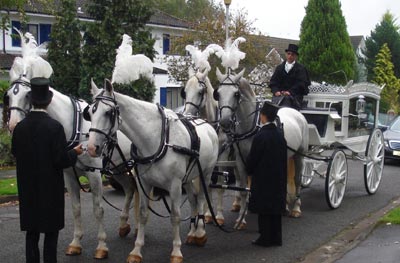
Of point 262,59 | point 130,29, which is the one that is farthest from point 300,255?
point 262,59

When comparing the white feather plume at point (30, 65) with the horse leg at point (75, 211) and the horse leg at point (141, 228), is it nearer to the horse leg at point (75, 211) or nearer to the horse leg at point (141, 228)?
the horse leg at point (75, 211)

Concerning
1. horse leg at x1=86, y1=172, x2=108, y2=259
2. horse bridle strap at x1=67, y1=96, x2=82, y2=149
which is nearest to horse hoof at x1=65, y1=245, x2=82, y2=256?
horse leg at x1=86, y1=172, x2=108, y2=259

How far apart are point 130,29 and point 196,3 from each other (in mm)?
46218

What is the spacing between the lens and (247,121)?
30.6ft

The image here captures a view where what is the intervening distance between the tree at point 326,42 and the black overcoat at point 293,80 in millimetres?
25285

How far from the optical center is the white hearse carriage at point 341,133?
11211 millimetres

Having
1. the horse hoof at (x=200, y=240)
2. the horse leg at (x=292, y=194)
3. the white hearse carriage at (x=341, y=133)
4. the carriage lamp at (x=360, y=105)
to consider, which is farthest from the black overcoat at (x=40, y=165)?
the carriage lamp at (x=360, y=105)

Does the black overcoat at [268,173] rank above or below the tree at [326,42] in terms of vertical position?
below

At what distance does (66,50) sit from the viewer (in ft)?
→ 82.6

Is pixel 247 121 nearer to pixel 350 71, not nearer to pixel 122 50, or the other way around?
pixel 122 50

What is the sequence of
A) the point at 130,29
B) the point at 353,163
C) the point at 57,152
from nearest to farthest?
the point at 57,152
the point at 353,163
the point at 130,29

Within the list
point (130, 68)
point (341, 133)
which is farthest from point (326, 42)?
point (130, 68)

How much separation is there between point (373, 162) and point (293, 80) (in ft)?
9.52

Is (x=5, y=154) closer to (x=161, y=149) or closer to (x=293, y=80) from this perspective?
(x=293, y=80)
